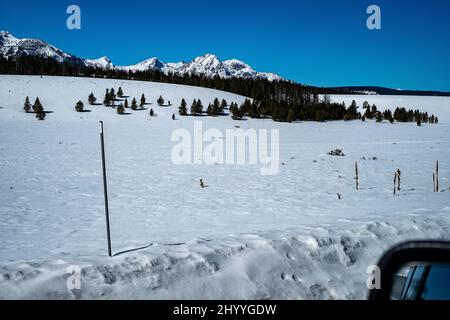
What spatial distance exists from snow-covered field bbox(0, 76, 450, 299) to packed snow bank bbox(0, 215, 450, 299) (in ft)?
0.06

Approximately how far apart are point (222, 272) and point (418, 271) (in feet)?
11.6

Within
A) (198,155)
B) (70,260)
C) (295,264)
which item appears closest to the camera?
(70,260)

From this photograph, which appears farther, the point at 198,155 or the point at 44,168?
the point at 198,155

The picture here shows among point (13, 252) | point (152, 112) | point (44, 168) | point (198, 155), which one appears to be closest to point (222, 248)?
point (13, 252)

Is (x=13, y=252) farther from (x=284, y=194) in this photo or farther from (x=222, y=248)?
(x=284, y=194)

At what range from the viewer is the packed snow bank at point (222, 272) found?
4.58m

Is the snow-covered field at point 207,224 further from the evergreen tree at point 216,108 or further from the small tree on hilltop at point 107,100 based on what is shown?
the small tree on hilltop at point 107,100

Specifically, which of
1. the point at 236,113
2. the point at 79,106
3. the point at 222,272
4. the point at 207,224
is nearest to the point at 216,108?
the point at 236,113

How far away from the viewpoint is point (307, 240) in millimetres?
6438

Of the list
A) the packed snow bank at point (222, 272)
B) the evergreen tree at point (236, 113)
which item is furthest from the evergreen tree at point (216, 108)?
the packed snow bank at point (222, 272)

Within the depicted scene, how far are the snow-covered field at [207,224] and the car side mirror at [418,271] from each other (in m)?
2.97

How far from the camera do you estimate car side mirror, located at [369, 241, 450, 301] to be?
2.10 meters
